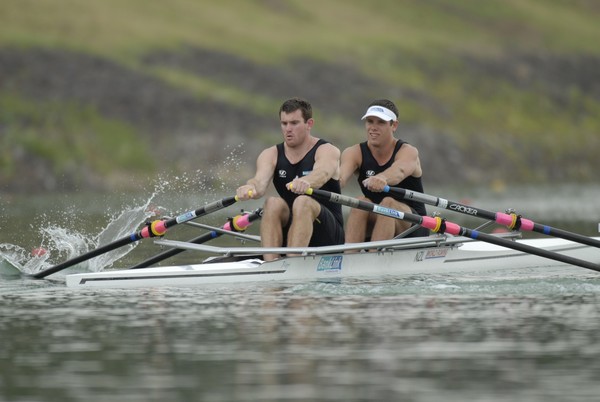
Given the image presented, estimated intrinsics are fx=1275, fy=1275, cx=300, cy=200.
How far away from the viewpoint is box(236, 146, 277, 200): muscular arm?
14.1 m

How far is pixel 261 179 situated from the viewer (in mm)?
14617

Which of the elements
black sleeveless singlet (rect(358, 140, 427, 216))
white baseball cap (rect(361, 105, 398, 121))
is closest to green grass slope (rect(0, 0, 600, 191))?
black sleeveless singlet (rect(358, 140, 427, 216))

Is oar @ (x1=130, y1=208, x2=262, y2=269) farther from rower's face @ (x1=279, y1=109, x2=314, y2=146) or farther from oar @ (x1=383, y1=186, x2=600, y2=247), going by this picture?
oar @ (x1=383, y1=186, x2=600, y2=247)

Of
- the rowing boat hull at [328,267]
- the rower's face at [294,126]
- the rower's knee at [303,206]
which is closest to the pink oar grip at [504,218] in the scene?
the rowing boat hull at [328,267]

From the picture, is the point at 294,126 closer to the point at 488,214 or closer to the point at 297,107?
the point at 297,107

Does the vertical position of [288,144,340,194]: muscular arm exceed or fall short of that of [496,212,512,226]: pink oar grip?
it exceeds it

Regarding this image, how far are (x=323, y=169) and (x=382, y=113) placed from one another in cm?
142

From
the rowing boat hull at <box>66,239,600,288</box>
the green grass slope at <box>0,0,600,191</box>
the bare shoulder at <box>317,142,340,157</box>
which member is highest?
the green grass slope at <box>0,0,600,191</box>

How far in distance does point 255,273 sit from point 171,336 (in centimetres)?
355

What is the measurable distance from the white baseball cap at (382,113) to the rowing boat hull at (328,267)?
1.63 m

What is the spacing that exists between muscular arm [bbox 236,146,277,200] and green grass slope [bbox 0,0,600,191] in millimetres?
38575

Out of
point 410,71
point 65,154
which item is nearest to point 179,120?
point 65,154

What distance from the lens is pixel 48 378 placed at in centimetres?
933

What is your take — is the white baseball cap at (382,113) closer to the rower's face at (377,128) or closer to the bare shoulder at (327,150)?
the rower's face at (377,128)
